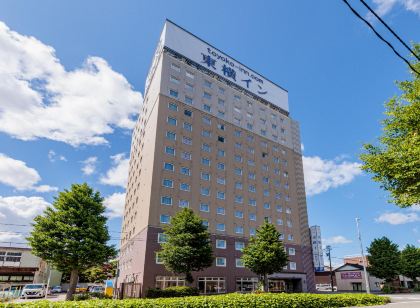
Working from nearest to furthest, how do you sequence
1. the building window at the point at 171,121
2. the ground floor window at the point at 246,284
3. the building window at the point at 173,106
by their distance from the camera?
the ground floor window at the point at 246,284 < the building window at the point at 171,121 < the building window at the point at 173,106

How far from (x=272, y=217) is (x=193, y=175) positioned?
58.2 feet

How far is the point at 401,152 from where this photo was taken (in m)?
15.9

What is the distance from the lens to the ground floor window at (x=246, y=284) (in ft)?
141

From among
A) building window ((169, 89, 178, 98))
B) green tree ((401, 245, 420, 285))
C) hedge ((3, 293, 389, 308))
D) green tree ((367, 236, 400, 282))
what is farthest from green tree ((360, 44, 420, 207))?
green tree ((401, 245, 420, 285))

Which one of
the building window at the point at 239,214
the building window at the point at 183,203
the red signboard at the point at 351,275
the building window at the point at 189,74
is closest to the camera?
the building window at the point at 183,203

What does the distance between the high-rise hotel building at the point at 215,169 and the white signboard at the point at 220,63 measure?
0.78 feet

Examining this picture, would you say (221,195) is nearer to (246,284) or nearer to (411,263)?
(246,284)

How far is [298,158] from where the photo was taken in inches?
2505

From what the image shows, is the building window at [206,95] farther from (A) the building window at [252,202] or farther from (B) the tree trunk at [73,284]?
(B) the tree trunk at [73,284]

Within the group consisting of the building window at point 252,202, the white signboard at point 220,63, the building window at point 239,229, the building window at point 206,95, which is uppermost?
the white signboard at point 220,63

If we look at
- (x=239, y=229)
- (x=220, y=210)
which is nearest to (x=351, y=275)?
(x=239, y=229)

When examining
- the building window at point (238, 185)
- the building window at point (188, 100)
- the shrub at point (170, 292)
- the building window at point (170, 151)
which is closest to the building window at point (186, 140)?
the building window at point (170, 151)

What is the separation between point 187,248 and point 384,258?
4282 centimetres

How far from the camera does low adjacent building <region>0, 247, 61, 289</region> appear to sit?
6938cm
